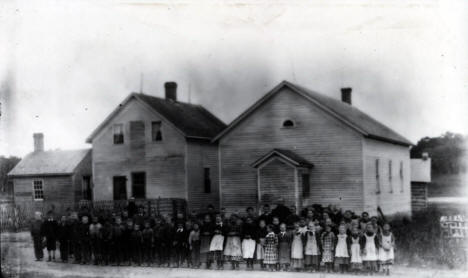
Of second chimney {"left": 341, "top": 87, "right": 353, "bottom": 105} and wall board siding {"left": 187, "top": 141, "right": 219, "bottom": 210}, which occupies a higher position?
second chimney {"left": 341, "top": 87, "right": 353, "bottom": 105}

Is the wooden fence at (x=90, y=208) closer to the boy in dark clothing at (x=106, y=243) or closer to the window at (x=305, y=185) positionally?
the window at (x=305, y=185)

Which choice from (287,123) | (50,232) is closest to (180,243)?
(50,232)

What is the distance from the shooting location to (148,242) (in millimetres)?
16859

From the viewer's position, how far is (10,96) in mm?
16203

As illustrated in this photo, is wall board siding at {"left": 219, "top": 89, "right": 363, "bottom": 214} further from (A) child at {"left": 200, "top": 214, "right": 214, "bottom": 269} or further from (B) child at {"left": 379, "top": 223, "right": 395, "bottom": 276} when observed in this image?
(B) child at {"left": 379, "top": 223, "right": 395, "bottom": 276}

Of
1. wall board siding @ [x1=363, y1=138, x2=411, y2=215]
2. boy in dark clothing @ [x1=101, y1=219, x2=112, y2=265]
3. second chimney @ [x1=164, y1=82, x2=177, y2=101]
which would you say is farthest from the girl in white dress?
second chimney @ [x1=164, y1=82, x2=177, y2=101]

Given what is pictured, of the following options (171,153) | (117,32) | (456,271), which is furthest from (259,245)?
(171,153)

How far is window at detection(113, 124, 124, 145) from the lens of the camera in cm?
3146

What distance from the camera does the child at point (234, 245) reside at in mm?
15609

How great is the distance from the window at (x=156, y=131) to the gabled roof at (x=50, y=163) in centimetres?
786

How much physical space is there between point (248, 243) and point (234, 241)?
0.44m

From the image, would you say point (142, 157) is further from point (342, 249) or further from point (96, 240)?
point (342, 249)

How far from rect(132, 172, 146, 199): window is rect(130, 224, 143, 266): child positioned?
13688mm

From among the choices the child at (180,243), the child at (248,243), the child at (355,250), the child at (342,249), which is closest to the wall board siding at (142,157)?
the child at (180,243)
